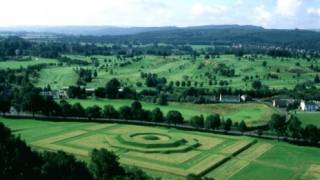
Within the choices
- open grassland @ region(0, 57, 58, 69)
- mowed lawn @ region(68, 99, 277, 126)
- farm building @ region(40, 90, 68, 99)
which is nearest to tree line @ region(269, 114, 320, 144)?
mowed lawn @ region(68, 99, 277, 126)

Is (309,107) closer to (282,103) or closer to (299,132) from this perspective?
(282,103)

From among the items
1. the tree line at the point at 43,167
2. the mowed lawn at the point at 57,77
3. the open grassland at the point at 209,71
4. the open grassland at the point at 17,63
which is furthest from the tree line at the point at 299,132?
the open grassland at the point at 17,63

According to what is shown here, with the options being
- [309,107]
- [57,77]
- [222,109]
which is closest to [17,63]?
[57,77]

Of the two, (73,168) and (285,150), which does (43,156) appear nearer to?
(73,168)

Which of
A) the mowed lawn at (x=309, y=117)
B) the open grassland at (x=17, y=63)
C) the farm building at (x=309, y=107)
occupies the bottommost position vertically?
the mowed lawn at (x=309, y=117)

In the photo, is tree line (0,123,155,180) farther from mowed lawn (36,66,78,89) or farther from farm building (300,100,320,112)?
mowed lawn (36,66,78,89)

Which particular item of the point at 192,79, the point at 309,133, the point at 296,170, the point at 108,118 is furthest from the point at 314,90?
the point at 296,170

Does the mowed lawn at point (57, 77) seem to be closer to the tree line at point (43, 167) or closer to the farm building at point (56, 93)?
the farm building at point (56, 93)
